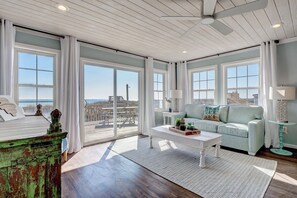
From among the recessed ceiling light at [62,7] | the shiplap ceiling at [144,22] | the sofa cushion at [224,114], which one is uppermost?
the shiplap ceiling at [144,22]

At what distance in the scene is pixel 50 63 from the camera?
3361 millimetres

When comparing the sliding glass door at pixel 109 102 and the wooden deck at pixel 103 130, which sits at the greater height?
the sliding glass door at pixel 109 102

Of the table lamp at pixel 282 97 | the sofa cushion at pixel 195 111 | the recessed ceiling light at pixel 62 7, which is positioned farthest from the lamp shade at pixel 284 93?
the recessed ceiling light at pixel 62 7

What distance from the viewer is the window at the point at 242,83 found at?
4.21m

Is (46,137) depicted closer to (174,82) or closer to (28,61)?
(28,61)

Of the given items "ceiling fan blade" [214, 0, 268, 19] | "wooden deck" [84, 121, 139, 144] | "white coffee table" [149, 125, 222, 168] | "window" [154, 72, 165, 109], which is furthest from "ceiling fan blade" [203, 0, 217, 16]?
"window" [154, 72, 165, 109]

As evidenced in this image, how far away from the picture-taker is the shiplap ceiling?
7.30ft

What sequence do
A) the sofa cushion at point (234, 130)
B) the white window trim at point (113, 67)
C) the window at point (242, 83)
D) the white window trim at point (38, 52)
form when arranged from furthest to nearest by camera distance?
the window at point (242, 83) < the white window trim at point (113, 67) < the sofa cushion at point (234, 130) < the white window trim at point (38, 52)

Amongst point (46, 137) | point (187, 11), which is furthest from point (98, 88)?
point (46, 137)

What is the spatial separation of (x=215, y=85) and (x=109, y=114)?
10.7ft

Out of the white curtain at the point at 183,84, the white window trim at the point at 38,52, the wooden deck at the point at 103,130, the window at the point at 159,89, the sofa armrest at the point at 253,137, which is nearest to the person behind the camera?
the white window trim at the point at 38,52

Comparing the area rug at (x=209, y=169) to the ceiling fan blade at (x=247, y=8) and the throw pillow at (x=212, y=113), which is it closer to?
the throw pillow at (x=212, y=113)

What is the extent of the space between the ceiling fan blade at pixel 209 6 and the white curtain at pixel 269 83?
8.15ft

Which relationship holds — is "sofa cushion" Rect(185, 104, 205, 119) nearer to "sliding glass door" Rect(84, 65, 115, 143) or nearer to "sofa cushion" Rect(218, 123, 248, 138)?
"sofa cushion" Rect(218, 123, 248, 138)
